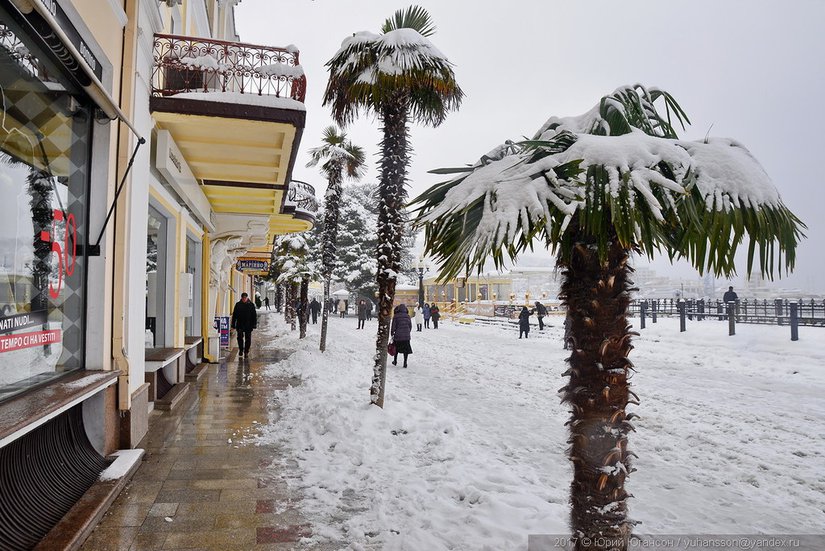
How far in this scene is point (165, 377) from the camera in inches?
319

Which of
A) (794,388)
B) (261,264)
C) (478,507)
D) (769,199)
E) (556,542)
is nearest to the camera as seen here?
(769,199)

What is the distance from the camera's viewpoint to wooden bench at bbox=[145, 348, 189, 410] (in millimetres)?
6820

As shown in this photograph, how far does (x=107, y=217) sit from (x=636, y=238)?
428 cm

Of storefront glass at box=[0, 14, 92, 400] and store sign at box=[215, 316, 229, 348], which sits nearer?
storefront glass at box=[0, 14, 92, 400]

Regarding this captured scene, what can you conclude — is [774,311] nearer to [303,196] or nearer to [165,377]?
[303,196]

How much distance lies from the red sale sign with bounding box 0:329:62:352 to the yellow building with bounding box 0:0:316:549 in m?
0.01

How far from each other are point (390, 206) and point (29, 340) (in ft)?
16.9

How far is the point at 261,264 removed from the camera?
26047 mm

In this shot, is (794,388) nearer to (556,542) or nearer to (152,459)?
(556,542)

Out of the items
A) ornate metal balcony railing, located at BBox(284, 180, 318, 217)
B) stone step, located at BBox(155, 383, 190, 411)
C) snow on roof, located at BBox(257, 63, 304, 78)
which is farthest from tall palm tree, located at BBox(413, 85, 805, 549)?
ornate metal balcony railing, located at BBox(284, 180, 318, 217)

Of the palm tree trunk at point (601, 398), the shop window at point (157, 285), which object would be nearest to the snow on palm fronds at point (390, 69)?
the shop window at point (157, 285)

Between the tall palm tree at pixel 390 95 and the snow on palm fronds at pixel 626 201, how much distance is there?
511 cm

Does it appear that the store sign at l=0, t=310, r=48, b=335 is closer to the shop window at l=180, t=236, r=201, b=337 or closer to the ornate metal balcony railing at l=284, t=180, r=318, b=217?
the shop window at l=180, t=236, r=201, b=337

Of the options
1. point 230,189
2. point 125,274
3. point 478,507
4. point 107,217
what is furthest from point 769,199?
point 230,189
